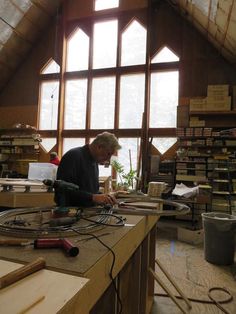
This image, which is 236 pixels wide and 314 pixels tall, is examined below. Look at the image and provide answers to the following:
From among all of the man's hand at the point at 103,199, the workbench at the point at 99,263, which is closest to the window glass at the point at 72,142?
the man's hand at the point at 103,199

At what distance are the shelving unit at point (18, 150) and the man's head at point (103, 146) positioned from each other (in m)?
5.52

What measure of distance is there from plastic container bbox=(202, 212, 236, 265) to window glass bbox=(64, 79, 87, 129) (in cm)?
491

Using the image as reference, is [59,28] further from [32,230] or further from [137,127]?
[32,230]

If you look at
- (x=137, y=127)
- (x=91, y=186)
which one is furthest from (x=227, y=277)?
(x=137, y=127)

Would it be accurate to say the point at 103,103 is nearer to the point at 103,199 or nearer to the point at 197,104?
the point at 197,104

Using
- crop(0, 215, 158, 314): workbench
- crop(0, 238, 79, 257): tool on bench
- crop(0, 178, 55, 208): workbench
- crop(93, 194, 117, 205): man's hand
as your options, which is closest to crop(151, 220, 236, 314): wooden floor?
crop(0, 215, 158, 314): workbench

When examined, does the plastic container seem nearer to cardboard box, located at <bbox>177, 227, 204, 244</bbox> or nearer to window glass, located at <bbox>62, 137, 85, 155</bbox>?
cardboard box, located at <bbox>177, 227, 204, 244</bbox>

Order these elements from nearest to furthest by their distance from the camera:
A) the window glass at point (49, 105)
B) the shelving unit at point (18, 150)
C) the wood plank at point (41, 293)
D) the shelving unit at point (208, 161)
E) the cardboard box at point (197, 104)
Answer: the wood plank at point (41, 293) → the shelving unit at point (208, 161) → the cardboard box at point (197, 104) → the shelving unit at point (18, 150) → the window glass at point (49, 105)

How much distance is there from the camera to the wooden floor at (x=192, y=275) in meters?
2.20

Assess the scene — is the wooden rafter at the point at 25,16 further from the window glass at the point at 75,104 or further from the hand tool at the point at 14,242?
the hand tool at the point at 14,242

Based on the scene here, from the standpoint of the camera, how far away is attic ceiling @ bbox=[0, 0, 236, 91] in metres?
4.70

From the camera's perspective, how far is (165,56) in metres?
6.51

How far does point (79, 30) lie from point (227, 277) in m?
7.23

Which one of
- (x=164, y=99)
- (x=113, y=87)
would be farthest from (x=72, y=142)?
(x=164, y=99)
